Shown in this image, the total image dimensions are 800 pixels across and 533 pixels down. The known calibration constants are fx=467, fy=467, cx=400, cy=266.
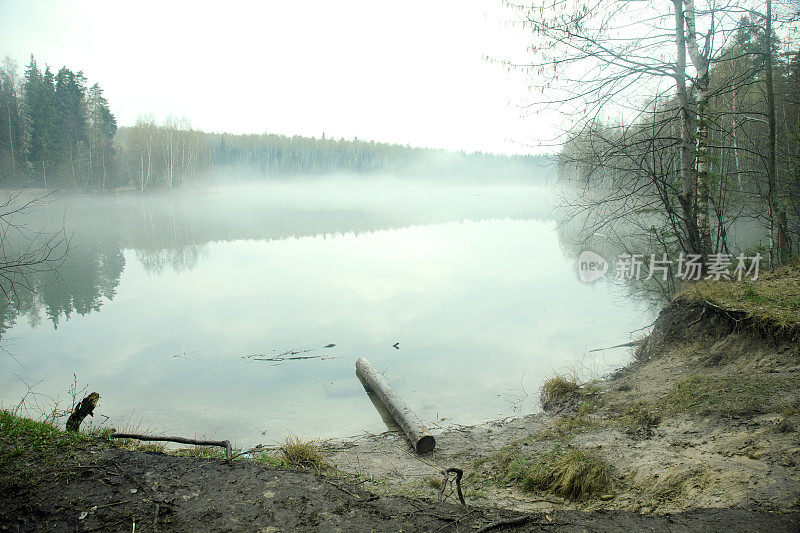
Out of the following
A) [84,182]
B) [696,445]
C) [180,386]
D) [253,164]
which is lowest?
[180,386]

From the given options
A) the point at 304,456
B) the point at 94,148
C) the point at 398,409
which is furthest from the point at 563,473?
the point at 94,148

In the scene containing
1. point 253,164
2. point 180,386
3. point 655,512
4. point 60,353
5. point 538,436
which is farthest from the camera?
point 253,164

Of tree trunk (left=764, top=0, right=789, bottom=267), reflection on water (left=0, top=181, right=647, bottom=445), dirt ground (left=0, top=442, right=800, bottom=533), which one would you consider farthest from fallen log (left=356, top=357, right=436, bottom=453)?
tree trunk (left=764, top=0, right=789, bottom=267)

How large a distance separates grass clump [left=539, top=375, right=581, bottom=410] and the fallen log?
7.73 feet

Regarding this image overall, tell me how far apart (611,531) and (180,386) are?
25.3 ft

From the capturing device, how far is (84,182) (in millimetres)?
52844

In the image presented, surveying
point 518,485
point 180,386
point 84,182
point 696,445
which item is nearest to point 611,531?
point 518,485

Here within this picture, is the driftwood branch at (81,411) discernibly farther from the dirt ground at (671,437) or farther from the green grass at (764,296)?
the green grass at (764,296)

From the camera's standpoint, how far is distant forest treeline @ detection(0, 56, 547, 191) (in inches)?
1642

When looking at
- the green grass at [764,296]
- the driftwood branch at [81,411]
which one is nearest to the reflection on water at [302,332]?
the driftwood branch at [81,411]

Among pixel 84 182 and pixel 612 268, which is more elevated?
pixel 84 182

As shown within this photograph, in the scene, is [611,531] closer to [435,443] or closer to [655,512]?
[655,512]

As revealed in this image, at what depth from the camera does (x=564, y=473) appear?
434 cm

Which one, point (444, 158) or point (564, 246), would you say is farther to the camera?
point (444, 158)
